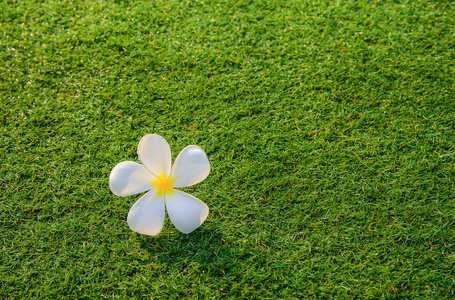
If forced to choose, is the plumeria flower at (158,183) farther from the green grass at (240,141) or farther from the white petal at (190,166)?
the green grass at (240,141)

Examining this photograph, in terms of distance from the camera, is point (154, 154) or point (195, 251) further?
point (195, 251)

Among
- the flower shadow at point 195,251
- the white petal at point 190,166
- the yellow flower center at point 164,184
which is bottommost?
the flower shadow at point 195,251

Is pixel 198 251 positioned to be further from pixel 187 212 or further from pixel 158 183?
pixel 158 183

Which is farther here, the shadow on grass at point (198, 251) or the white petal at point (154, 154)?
the shadow on grass at point (198, 251)

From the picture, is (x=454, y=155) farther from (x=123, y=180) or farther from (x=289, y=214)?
(x=123, y=180)

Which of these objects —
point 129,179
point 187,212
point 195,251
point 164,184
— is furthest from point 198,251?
point 129,179

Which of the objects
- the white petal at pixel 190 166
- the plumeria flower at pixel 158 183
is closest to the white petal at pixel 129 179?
the plumeria flower at pixel 158 183
